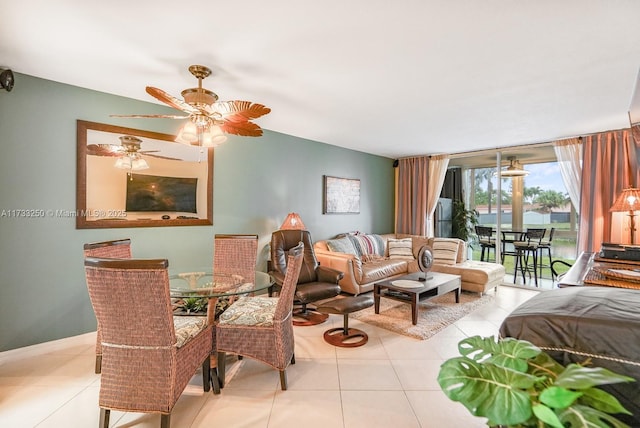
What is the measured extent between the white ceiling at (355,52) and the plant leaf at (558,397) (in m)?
1.89

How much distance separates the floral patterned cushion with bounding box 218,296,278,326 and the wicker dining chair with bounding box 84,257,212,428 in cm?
51

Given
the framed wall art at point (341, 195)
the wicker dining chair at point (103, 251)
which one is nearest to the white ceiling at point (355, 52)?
the wicker dining chair at point (103, 251)

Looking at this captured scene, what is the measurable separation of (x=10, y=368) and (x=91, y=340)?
58 centimetres

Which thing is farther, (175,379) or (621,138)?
(621,138)

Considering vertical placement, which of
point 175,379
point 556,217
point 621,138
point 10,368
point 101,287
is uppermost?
point 621,138

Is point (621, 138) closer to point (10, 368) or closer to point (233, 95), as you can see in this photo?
point (233, 95)

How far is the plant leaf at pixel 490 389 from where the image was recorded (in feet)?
2.80

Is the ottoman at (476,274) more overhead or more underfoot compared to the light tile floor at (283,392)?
more overhead

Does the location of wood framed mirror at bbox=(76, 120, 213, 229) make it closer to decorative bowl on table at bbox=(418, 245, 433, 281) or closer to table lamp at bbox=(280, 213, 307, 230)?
table lamp at bbox=(280, 213, 307, 230)

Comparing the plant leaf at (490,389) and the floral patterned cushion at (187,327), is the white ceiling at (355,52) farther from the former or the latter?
the floral patterned cushion at (187,327)

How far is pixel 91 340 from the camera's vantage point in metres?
2.99

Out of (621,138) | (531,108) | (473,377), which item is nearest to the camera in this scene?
(473,377)

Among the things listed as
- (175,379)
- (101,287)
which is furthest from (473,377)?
(101,287)

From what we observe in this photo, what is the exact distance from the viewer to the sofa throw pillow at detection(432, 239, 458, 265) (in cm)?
500
